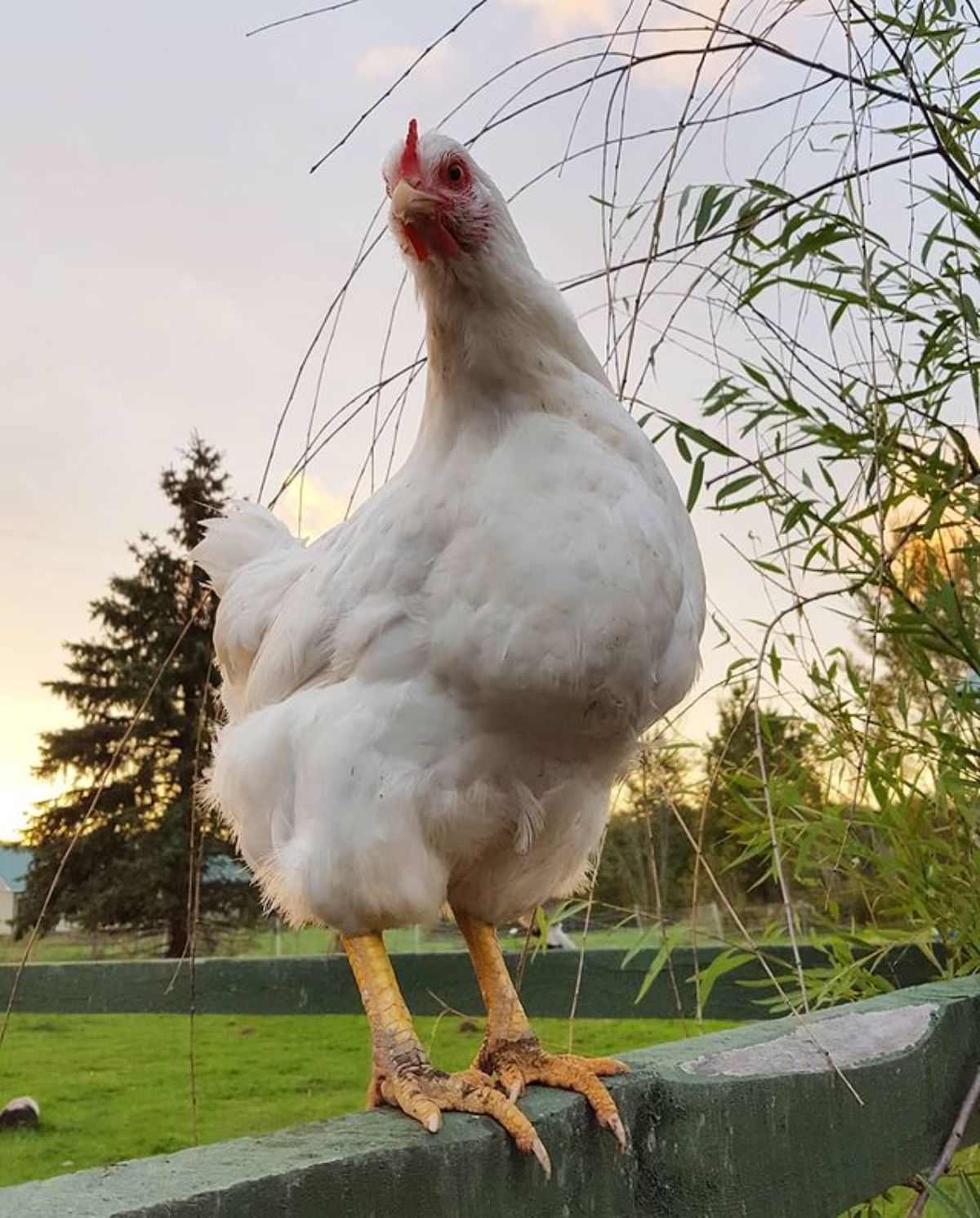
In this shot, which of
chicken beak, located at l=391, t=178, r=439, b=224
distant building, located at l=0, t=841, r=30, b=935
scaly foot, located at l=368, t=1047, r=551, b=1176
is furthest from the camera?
distant building, located at l=0, t=841, r=30, b=935

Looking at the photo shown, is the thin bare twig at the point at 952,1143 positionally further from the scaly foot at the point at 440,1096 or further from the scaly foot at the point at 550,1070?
the scaly foot at the point at 440,1096

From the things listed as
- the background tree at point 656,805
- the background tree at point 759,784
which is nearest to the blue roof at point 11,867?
the background tree at point 759,784

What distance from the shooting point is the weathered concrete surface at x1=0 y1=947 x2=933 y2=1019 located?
4188 millimetres

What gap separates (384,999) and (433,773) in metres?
0.18

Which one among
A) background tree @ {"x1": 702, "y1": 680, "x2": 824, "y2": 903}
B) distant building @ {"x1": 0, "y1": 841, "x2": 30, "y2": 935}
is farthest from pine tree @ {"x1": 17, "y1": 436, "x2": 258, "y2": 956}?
background tree @ {"x1": 702, "y1": 680, "x2": 824, "y2": 903}

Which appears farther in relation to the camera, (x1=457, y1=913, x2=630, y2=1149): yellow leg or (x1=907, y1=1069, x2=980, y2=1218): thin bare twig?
(x1=907, y1=1069, x2=980, y2=1218): thin bare twig

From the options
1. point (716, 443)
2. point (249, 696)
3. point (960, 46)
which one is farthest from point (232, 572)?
point (960, 46)

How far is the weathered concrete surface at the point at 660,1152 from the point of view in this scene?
1.96ft

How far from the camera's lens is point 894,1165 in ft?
3.83

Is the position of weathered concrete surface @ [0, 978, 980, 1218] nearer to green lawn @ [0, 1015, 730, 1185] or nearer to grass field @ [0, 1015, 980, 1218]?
grass field @ [0, 1015, 980, 1218]

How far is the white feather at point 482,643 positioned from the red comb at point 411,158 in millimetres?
13

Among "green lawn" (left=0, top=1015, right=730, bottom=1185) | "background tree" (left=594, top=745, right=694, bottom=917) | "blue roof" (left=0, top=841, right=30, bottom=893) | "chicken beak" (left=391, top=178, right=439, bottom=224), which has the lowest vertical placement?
"green lawn" (left=0, top=1015, right=730, bottom=1185)

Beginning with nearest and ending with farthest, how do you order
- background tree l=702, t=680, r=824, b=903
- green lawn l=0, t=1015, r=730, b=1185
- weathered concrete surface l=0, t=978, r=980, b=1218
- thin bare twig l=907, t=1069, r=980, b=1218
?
weathered concrete surface l=0, t=978, r=980, b=1218, thin bare twig l=907, t=1069, r=980, b=1218, background tree l=702, t=680, r=824, b=903, green lawn l=0, t=1015, r=730, b=1185

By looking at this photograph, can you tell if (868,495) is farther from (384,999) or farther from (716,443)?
(384,999)
